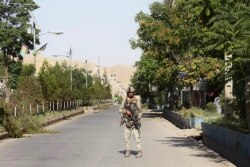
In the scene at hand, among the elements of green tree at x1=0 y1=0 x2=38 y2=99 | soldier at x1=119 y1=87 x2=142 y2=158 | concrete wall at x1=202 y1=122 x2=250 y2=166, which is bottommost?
concrete wall at x1=202 y1=122 x2=250 y2=166

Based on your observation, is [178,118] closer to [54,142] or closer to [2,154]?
[54,142]

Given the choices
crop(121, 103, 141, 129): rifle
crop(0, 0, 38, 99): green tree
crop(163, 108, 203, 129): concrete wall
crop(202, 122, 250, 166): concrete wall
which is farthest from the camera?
crop(0, 0, 38, 99): green tree

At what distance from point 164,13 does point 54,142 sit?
29.5 m

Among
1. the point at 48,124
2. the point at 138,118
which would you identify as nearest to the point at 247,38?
the point at 138,118

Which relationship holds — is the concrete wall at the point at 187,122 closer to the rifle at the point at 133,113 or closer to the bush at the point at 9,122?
the bush at the point at 9,122

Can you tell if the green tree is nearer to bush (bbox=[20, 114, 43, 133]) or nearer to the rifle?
bush (bbox=[20, 114, 43, 133])

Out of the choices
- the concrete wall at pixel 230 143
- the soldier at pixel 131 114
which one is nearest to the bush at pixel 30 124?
the concrete wall at pixel 230 143

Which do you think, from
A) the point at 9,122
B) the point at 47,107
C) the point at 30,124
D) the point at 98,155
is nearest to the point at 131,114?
the point at 98,155

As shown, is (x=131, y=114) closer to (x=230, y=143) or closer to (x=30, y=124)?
(x=230, y=143)

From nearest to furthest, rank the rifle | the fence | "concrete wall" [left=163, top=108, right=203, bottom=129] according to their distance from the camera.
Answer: the rifle, "concrete wall" [left=163, top=108, right=203, bottom=129], the fence

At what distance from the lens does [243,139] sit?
1355 centimetres

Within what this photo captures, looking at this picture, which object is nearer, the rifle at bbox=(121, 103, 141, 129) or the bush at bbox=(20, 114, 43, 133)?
the rifle at bbox=(121, 103, 141, 129)

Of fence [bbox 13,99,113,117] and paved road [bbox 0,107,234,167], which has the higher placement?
fence [bbox 13,99,113,117]

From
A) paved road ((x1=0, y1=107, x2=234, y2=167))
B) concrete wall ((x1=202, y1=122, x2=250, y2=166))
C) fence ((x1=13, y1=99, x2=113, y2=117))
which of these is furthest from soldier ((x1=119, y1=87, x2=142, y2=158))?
fence ((x1=13, y1=99, x2=113, y2=117))
